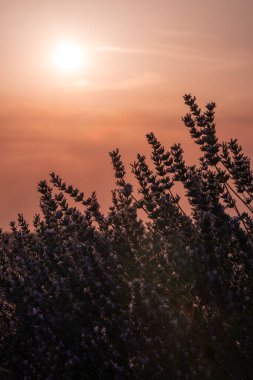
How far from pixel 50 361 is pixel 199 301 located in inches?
76.0

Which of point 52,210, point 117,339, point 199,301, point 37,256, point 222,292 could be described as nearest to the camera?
point 222,292

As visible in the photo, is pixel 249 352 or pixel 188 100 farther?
pixel 188 100

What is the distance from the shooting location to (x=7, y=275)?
24.7 ft

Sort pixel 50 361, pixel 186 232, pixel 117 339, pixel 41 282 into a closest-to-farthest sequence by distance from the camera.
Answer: pixel 117 339, pixel 50 361, pixel 186 232, pixel 41 282

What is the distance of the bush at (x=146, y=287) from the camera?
4.32m

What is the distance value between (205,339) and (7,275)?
4.01m

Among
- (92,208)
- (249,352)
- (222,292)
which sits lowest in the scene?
(249,352)

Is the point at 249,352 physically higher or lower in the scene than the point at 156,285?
lower

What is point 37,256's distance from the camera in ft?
30.3

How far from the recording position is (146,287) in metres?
4.68

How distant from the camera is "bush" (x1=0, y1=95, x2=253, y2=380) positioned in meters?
4.32

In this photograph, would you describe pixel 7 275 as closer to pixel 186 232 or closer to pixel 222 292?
pixel 186 232

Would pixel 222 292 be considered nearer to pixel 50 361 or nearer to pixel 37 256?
pixel 50 361

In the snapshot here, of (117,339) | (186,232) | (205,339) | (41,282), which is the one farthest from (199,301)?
(41,282)
